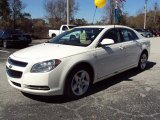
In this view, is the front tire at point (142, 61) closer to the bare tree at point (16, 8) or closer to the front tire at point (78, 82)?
the front tire at point (78, 82)

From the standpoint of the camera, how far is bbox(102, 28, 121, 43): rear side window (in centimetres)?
649

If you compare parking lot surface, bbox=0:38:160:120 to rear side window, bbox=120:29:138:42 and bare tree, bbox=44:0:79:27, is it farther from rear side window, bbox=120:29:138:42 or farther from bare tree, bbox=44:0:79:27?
bare tree, bbox=44:0:79:27

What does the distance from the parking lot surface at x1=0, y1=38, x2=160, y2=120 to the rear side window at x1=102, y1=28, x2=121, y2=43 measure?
1.12 meters

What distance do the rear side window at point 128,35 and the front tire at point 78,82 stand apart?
199 centimetres

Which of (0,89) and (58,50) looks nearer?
(58,50)

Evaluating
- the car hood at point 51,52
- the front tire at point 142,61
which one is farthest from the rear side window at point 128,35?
the car hood at point 51,52

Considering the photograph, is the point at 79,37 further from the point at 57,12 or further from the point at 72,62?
the point at 57,12

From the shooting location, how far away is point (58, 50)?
5555 mm

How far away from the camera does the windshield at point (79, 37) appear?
6105 millimetres

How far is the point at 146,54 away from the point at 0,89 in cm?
468

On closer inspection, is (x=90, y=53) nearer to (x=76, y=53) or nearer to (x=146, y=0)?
(x=76, y=53)

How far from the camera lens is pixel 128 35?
7.57 metres

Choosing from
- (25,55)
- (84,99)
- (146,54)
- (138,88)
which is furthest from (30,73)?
(146,54)

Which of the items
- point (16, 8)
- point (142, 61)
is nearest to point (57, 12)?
point (16, 8)
